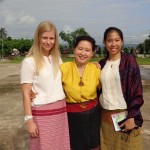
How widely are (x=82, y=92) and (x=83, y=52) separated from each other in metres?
0.36

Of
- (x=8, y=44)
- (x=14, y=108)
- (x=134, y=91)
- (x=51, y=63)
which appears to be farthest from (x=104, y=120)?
(x=8, y=44)

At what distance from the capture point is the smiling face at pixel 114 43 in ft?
10.1

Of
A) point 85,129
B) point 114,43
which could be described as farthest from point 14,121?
point 114,43

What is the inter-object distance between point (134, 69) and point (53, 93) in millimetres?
742

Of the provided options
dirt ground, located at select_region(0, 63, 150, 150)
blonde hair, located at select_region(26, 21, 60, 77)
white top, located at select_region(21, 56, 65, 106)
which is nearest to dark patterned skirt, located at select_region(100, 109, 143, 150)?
white top, located at select_region(21, 56, 65, 106)

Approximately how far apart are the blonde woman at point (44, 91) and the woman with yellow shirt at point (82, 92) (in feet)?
0.26

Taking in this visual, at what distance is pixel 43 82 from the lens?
297 cm

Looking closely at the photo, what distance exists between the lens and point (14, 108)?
7289mm

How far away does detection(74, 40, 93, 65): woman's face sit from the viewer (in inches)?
122

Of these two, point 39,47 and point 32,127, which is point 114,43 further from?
point 32,127

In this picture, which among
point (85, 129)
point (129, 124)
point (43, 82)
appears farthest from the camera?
point (85, 129)

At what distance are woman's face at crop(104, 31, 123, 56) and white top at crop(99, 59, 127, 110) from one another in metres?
0.10

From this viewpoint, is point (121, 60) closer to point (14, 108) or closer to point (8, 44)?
point (14, 108)

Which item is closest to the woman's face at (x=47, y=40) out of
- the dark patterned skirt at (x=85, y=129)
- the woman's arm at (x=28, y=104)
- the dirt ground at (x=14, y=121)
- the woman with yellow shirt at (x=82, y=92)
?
the woman with yellow shirt at (x=82, y=92)
